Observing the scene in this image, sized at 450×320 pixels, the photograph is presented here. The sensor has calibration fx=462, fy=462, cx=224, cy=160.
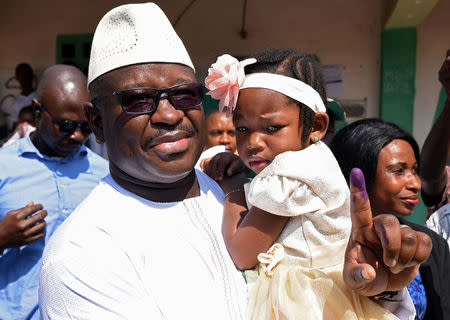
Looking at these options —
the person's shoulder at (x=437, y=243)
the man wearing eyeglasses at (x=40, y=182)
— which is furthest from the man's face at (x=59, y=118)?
the person's shoulder at (x=437, y=243)

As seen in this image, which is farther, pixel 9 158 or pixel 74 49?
pixel 74 49

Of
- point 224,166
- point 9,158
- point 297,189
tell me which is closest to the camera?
point 297,189

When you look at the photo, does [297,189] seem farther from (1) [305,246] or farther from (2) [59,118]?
(2) [59,118]

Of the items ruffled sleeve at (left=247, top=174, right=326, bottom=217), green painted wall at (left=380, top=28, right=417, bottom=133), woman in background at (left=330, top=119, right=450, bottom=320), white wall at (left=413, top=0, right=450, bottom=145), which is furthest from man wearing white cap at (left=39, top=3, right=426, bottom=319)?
white wall at (left=413, top=0, right=450, bottom=145)

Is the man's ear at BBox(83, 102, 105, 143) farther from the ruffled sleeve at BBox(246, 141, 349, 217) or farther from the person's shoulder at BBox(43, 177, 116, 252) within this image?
the ruffled sleeve at BBox(246, 141, 349, 217)

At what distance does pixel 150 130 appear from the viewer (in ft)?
5.39

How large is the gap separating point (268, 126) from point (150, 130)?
0.52 m

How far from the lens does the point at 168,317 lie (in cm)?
147

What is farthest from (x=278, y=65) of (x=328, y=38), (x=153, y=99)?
(x=328, y=38)

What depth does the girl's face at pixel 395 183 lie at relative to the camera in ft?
7.61

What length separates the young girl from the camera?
1598 mm

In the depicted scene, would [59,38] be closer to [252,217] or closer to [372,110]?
[372,110]

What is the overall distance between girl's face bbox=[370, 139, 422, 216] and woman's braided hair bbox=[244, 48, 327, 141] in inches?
22.6

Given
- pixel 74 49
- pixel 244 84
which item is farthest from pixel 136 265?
pixel 74 49
